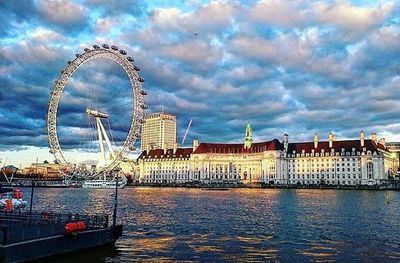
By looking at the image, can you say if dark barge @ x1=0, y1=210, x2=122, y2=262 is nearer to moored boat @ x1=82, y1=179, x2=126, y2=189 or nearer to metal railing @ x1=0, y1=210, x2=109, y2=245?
metal railing @ x1=0, y1=210, x2=109, y2=245

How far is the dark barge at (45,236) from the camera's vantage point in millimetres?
23480

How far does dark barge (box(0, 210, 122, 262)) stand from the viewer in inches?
924

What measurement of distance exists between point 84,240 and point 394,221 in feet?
117

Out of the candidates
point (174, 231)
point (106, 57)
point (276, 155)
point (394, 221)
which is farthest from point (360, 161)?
point (174, 231)

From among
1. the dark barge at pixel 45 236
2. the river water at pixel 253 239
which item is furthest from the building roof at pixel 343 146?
the dark barge at pixel 45 236

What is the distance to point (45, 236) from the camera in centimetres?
2608

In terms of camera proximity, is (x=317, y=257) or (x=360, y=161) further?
(x=360, y=161)

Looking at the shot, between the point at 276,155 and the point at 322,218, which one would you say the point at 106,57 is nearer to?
the point at 322,218

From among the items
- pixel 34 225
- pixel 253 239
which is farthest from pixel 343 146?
pixel 34 225

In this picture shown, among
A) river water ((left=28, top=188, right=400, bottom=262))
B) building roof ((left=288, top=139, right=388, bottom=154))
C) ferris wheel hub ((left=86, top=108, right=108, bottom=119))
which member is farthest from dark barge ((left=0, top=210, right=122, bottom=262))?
building roof ((left=288, top=139, right=388, bottom=154))

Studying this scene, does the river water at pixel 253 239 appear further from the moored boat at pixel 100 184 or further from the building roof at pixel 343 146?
the building roof at pixel 343 146

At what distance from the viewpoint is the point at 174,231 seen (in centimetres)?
3997

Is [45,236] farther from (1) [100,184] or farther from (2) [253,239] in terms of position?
(1) [100,184]

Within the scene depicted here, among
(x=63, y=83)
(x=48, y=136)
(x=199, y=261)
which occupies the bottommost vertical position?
(x=199, y=261)
